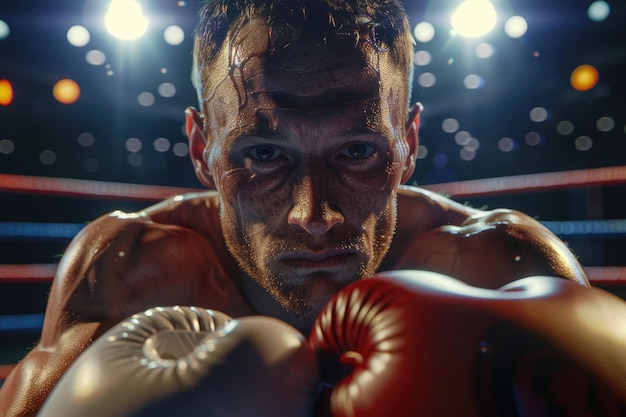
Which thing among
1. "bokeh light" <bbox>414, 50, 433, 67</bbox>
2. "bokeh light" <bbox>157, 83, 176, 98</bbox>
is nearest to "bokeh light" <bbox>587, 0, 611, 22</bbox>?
"bokeh light" <bbox>414, 50, 433, 67</bbox>

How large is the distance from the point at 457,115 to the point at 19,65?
14.5 feet

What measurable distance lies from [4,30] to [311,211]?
14.8ft

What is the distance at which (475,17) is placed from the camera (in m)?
4.86

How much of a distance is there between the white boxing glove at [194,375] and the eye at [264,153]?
70 cm

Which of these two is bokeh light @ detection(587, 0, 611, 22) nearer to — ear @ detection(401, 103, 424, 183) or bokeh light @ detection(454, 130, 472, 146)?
bokeh light @ detection(454, 130, 472, 146)

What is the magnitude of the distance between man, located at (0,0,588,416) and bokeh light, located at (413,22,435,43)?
3.72 m

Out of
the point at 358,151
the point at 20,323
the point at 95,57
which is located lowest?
the point at 20,323

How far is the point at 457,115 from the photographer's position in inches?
233

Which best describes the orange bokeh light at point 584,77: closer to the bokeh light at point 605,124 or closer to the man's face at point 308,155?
the bokeh light at point 605,124

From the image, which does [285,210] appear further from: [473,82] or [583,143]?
[473,82]

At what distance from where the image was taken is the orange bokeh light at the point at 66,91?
509 centimetres

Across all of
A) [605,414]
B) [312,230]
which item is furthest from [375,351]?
[312,230]

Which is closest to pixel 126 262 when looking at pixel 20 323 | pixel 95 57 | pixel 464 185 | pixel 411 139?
pixel 411 139

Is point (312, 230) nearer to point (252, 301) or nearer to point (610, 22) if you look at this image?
point (252, 301)
